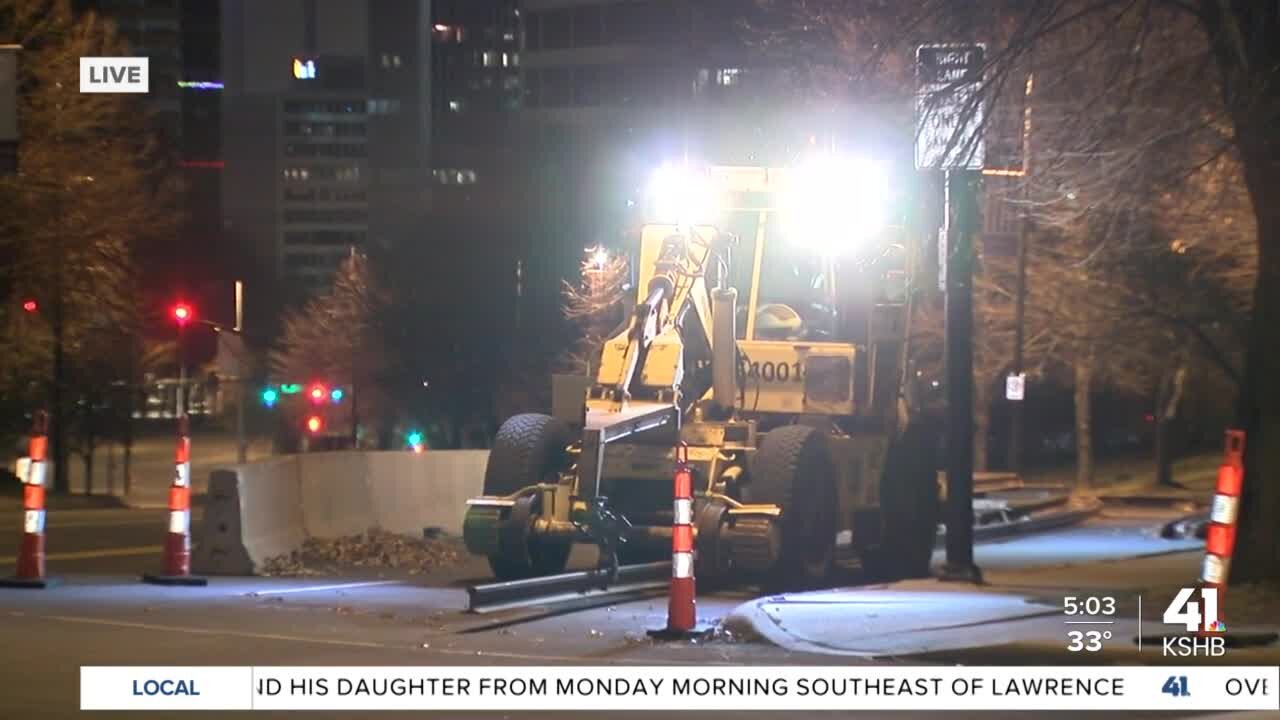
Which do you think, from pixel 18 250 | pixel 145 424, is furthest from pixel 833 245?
pixel 145 424

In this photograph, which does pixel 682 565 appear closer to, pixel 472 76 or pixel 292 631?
pixel 292 631

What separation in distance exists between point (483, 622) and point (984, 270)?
30.8 m

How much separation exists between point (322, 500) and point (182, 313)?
14770 mm

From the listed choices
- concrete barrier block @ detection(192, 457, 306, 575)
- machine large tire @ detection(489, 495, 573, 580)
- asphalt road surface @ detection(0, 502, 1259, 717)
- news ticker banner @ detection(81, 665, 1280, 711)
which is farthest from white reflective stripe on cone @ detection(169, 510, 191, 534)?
news ticker banner @ detection(81, 665, 1280, 711)

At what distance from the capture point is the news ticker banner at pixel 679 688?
401 inches

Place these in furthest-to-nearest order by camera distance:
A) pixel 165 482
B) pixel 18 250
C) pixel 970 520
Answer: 1. pixel 165 482
2. pixel 18 250
3. pixel 970 520

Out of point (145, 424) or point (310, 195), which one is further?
point (310, 195)

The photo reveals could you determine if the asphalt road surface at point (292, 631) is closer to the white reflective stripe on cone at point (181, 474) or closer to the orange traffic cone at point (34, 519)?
the orange traffic cone at point (34, 519)

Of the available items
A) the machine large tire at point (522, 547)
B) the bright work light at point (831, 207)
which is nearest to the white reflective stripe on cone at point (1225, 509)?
the machine large tire at point (522, 547)

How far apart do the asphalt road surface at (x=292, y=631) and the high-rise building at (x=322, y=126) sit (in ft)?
163

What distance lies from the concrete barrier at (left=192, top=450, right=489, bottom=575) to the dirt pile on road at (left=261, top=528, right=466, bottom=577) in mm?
167

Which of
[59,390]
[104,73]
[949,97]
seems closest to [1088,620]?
[949,97]

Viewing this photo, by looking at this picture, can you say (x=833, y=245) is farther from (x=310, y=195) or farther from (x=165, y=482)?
(x=310, y=195)

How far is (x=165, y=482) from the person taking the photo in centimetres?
6128
